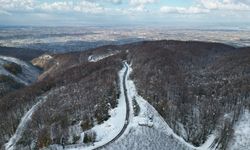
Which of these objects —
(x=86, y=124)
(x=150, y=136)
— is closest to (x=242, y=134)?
(x=150, y=136)

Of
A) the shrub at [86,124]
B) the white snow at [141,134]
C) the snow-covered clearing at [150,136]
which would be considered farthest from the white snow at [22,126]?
the snow-covered clearing at [150,136]

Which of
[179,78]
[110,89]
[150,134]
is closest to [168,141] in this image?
[150,134]

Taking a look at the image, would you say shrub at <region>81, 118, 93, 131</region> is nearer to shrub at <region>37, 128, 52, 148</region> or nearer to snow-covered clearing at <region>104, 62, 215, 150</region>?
shrub at <region>37, 128, 52, 148</region>

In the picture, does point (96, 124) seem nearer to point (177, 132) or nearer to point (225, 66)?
point (177, 132)

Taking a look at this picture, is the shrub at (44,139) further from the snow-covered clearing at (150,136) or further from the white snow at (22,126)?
the snow-covered clearing at (150,136)

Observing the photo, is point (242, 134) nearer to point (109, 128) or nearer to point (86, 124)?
point (109, 128)

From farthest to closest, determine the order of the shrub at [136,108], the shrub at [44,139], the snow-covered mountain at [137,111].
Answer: the shrub at [136,108] → the snow-covered mountain at [137,111] → the shrub at [44,139]
